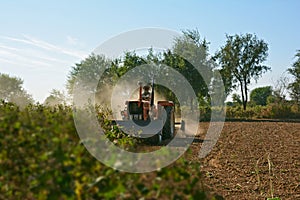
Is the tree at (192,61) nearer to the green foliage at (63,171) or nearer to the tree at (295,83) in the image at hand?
the tree at (295,83)

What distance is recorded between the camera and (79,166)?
2006 mm

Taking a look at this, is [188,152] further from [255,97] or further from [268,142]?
[255,97]

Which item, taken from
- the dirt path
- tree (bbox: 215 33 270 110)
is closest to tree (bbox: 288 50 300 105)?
tree (bbox: 215 33 270 110)

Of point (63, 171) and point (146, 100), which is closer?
point (63, 171)

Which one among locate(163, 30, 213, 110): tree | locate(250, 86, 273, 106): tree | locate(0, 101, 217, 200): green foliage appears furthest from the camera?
locate(250, 86, 273, 106): tree

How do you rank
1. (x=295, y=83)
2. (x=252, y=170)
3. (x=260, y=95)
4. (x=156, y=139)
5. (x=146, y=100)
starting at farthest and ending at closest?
1. (x=260, y=95)
2. (x=295, y=83)
3. (x=146, y=100)
4. (x=156, y=139)
5. (x=252, y=170)

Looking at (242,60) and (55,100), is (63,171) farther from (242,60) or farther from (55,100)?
(242,60)

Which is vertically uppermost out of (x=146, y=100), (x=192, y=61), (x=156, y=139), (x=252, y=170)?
(x=192, y=61)

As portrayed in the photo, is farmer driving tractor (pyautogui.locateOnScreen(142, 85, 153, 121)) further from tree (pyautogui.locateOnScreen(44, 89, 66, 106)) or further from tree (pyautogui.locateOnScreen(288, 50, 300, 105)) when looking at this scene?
tree (pyautogui.locateOnScreen(288, 50, 300, 105))

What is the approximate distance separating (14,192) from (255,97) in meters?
85.0

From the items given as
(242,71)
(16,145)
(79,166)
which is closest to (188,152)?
(79,166)

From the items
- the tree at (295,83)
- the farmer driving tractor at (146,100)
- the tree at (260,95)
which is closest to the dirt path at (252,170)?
the farmer driving tractor at (146,100)

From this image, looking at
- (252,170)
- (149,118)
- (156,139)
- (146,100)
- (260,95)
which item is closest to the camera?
(252,170)

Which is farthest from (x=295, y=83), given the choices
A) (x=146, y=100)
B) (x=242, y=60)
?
(x=146, y=100)
